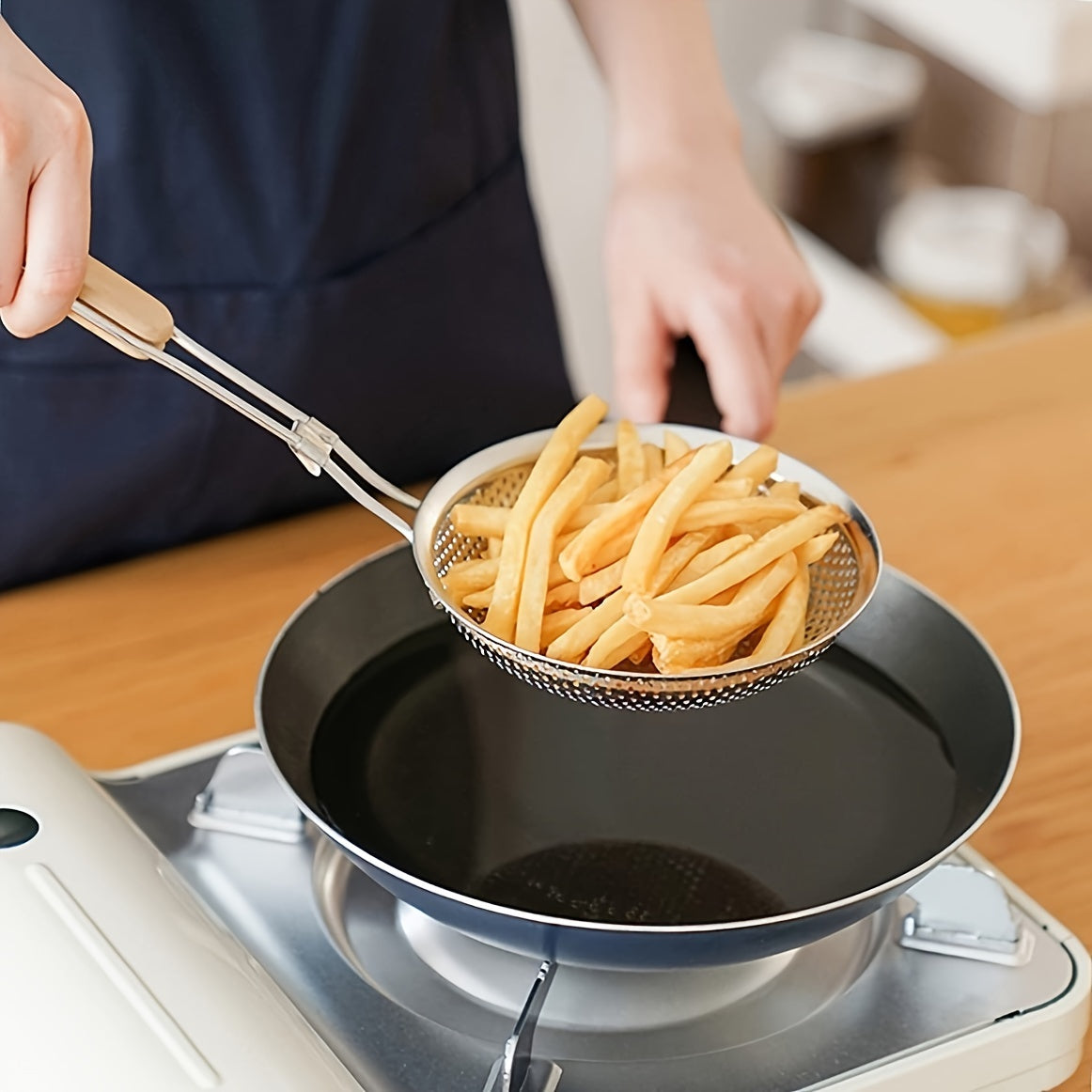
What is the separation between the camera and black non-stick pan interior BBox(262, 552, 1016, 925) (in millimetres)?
768

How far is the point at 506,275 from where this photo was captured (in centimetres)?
125

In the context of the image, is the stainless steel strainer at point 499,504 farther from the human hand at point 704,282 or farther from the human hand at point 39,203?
the human hand at point 704,282

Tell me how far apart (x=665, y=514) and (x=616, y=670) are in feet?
0.25

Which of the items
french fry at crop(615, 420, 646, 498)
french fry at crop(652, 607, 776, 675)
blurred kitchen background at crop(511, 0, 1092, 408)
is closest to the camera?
french fry at crop(652, 607, 776, 675)

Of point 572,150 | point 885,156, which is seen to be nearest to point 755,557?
point 572,150

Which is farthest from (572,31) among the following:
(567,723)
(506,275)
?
(567,723)

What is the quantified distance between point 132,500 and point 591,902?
1.74ft

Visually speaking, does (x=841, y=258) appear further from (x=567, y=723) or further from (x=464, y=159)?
(x=567, y=723)

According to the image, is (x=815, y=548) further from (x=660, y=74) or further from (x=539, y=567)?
(x=660, y=74)

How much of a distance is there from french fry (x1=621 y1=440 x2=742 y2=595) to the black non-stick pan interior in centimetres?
12

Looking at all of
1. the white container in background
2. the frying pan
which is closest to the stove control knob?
the frying pan

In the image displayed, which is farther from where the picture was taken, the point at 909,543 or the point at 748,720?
the point at 909,543

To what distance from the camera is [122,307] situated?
2.45 ft

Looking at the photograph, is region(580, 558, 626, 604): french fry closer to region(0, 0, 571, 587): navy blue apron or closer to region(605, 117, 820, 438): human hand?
region(605, 117, 820, 438): human hand
